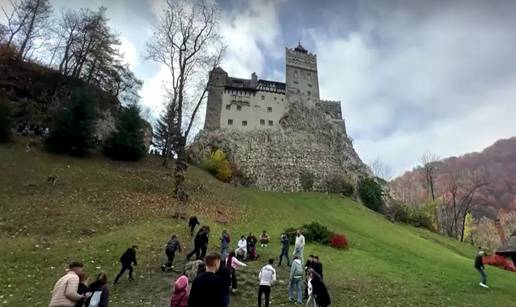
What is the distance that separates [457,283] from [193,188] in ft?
89.5

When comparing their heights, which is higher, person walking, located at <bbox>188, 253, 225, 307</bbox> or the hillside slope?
the hillside slope

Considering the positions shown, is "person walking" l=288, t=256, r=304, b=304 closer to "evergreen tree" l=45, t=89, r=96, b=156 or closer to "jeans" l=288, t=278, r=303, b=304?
"jeans" l=288, t=278, r=303, b=304

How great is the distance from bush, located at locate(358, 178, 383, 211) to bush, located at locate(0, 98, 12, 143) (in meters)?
51.5

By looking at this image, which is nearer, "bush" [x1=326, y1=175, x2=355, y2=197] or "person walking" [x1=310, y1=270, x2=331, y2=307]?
"person walking" [x1=310, y1=270, x2=331, y2=307]

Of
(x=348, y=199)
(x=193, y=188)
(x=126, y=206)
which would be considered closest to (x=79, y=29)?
(x=193, y=188)

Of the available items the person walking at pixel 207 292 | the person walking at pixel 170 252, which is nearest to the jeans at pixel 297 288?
the person walking at pixel 170 252

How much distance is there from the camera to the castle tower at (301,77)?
84.9 m

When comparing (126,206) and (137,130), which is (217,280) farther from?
(137,130)

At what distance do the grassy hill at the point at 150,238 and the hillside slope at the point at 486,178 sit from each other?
127 feet

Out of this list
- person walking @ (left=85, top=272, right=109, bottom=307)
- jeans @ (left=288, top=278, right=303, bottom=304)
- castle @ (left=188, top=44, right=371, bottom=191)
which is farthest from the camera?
castle @ (left=188, top=44, right=371, bottom=191)

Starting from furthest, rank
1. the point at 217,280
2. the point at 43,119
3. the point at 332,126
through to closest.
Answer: the point at 332,126, the point at 43,119, the point at 217,280

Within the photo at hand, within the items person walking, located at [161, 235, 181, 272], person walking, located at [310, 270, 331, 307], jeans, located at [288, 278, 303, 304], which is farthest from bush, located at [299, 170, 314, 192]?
person walking, located at [310, 270, 331, 307]

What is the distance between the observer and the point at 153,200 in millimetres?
31844

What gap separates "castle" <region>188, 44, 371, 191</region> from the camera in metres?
64.1
